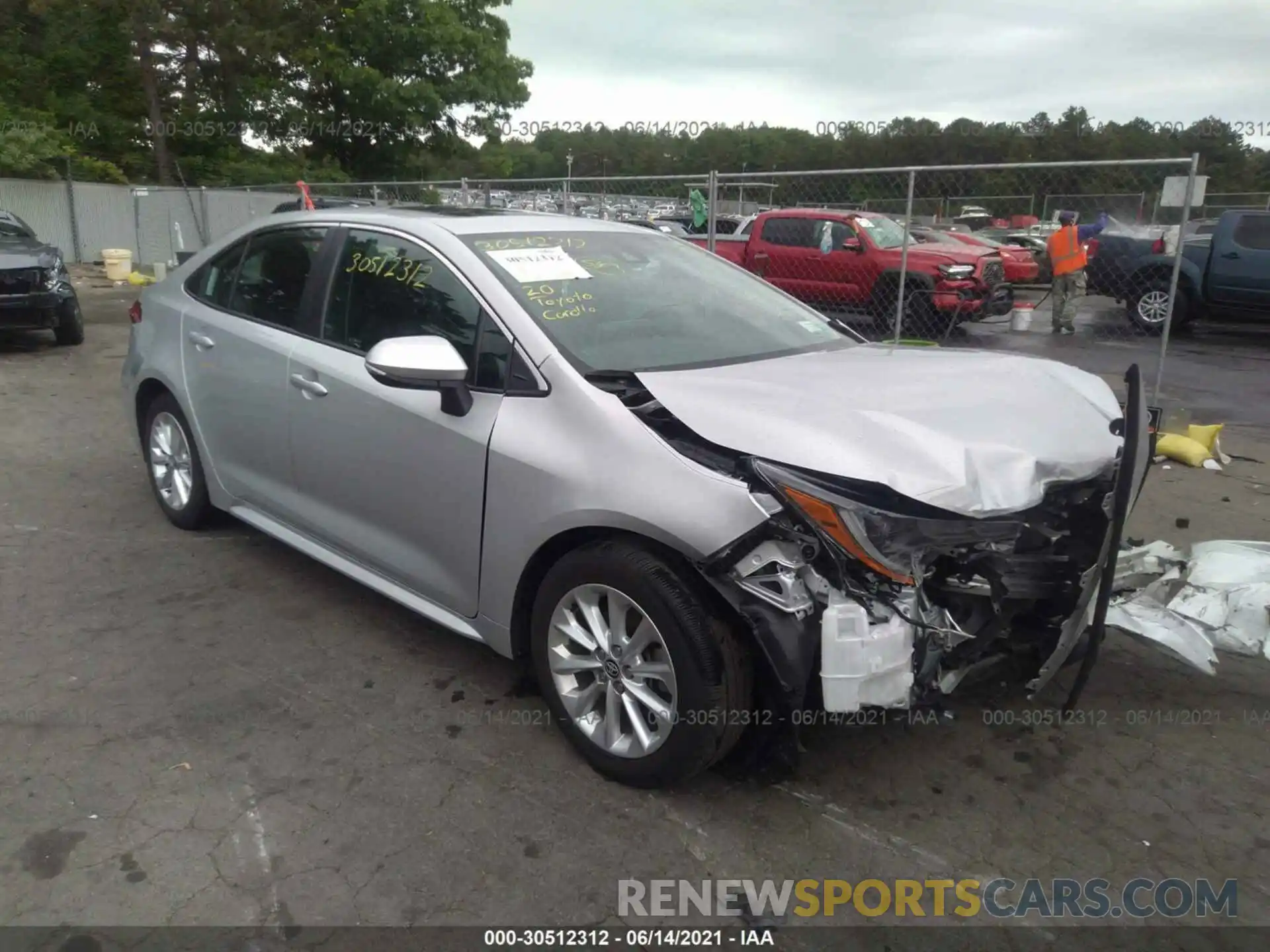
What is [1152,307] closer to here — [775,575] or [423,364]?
[775,575]

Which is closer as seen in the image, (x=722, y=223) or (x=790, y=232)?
(x=790, y=232)

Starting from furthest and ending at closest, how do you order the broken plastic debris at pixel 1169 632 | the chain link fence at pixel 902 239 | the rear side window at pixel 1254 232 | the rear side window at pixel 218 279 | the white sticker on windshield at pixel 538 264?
the rear side window at pixel 1254 232 < the chain link fence at pixel 902 239 < the rear side window at pixel 218 279 < the white sticker on windshield at pixel 538 264 < the broken plastic debris at pixel 1169 632

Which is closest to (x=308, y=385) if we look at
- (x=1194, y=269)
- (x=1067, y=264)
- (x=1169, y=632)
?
(x=1169, y=632)

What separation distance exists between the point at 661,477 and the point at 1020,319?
38.9 feet

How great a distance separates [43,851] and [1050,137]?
41412mm

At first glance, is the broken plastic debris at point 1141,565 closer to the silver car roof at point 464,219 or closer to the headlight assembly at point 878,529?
the headlight assembly at point 878,529

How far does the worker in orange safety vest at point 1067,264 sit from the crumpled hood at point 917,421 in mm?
9784

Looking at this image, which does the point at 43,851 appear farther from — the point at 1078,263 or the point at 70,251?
the point at 70,251

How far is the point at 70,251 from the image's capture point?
73.4 ft

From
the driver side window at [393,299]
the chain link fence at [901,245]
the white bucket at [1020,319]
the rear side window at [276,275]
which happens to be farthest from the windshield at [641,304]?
the white bucket at [1020,319]

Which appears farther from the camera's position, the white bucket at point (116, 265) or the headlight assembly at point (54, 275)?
the white bucket at point (116, 265)

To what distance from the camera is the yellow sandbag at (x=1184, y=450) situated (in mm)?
6762

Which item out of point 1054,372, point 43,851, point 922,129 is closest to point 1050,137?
point 922,129

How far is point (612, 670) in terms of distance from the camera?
2.85 m
